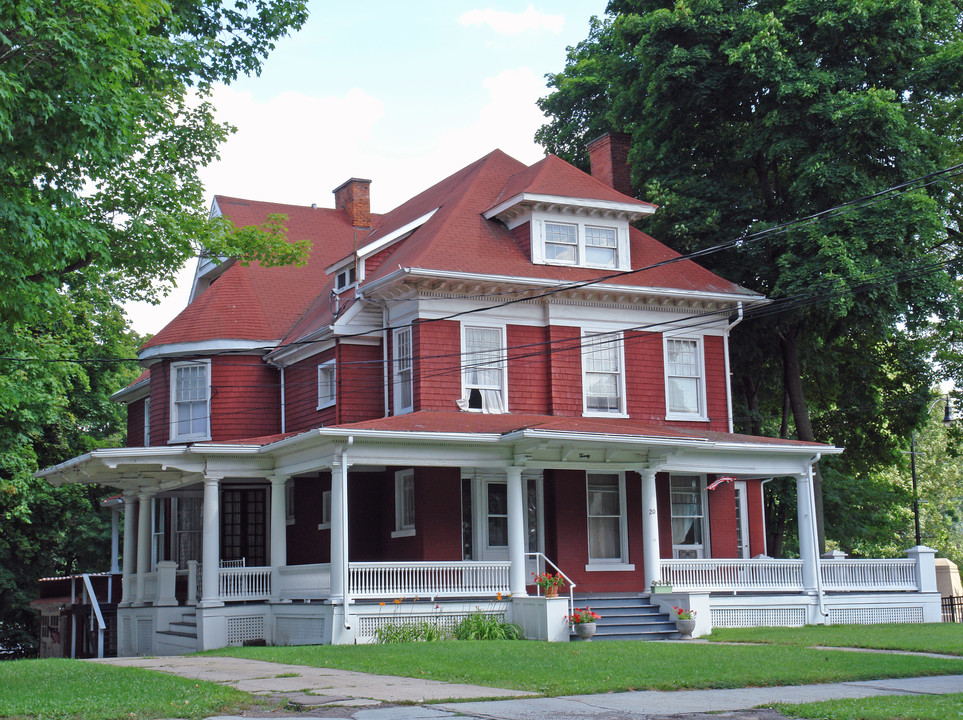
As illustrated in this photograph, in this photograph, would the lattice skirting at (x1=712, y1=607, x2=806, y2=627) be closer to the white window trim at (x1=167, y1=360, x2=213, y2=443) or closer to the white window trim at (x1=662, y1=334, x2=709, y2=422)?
the white window trim at (x1=662, y1=334, x2=709, y2=422)

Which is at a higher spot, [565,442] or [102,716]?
[565,442]

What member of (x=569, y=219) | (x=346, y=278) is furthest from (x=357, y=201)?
(x=569, y=219)

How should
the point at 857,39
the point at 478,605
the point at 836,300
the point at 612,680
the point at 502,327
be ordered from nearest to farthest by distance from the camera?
the point at 612,680
the point at 478,605
the point at 502,327
the point at 836,300
the point at 857,39

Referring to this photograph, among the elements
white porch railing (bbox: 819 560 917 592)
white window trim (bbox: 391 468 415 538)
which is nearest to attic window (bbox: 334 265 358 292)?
white window trim (bbox: 391 468 415 538)

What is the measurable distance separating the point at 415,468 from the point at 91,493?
82.2 ft

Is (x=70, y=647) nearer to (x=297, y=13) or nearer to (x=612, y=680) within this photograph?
(x=297, y=13)

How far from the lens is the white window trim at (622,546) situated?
25.5m

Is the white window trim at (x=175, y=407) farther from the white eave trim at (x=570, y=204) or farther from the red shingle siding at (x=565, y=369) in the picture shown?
the red shingle siding at (x=565, y=369)

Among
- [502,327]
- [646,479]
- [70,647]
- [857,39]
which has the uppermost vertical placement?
[857,39]

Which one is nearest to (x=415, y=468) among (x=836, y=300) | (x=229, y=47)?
(x=229, y=47)

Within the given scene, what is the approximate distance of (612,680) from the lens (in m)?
13.4

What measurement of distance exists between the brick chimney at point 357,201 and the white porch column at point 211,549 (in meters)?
14.6

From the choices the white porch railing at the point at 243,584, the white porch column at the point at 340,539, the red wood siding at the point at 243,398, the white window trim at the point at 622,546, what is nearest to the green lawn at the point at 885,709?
the white porch column at the point at 340,539

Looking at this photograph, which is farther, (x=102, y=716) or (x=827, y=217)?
(x=827, y=217)
